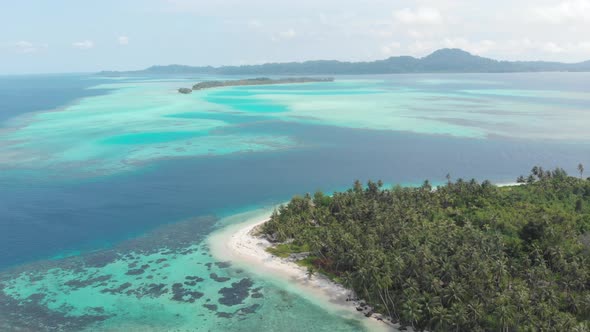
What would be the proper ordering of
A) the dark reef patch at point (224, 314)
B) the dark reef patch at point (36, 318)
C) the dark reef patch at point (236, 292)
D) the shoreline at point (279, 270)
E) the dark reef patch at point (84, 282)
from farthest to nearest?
the dark reef patch at point (84, 282)
the dark reef patch at point (236, 292)
the shoreline at point (279, 270)
the dark reef patch at point (224, 314)
the dark reef patch at point (36, 318)

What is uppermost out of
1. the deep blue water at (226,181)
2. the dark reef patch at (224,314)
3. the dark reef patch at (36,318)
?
the deep blue water at (226,181)

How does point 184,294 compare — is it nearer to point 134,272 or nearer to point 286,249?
point 134,272

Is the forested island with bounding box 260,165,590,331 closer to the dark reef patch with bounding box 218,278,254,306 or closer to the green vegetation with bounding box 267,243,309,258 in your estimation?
the green vegetation with bounding box 267,243,309,258

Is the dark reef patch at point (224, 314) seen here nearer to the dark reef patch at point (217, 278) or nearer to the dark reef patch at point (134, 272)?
the dark reef patch at point (217, 278)

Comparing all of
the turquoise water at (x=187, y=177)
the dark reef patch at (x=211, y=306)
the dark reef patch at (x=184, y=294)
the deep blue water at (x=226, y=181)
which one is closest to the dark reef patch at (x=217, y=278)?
the turquoise water at (x=187, y=177)

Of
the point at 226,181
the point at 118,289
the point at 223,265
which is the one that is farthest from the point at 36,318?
the point at 226,181

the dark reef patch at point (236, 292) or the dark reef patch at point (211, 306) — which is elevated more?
the dark reef patch at point (236, 292)
